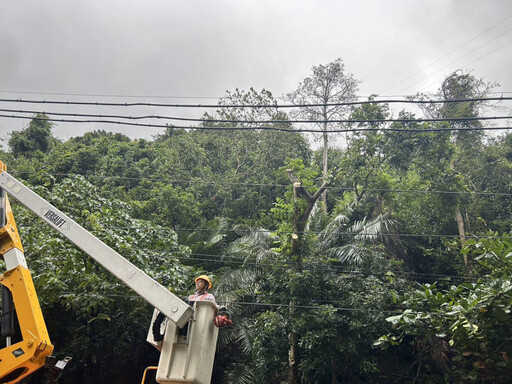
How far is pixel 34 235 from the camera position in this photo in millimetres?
12422

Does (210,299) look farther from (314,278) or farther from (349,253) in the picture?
(349,253)

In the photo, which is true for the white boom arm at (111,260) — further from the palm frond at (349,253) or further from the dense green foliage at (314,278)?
the palm frond at (349,253)

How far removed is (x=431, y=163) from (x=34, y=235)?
565 inches

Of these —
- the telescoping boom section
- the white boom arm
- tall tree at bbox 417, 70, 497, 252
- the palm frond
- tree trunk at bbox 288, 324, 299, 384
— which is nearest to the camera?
the white boom arm

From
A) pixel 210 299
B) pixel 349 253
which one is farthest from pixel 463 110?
pixel 210 299

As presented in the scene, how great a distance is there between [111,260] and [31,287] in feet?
5.37

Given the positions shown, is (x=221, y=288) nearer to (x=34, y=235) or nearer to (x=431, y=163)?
(x=34, y=235)

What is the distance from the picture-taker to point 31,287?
6.83 m

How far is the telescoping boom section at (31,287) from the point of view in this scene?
5.46m

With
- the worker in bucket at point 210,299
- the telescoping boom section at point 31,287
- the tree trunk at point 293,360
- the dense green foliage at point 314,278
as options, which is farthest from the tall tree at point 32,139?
the worker in bucket at point 210,299

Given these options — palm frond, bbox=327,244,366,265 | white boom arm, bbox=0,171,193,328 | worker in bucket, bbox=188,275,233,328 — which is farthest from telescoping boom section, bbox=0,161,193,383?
palm frond, bbox=327,244,366,265

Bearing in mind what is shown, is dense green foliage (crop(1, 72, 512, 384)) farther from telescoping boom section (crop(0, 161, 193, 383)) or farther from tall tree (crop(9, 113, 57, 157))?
tall tree (crop(9, 113, 57, 157))

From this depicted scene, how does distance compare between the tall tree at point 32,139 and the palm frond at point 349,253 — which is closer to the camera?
the palm frond at point 349,253

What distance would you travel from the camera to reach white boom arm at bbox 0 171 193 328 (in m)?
5.20
